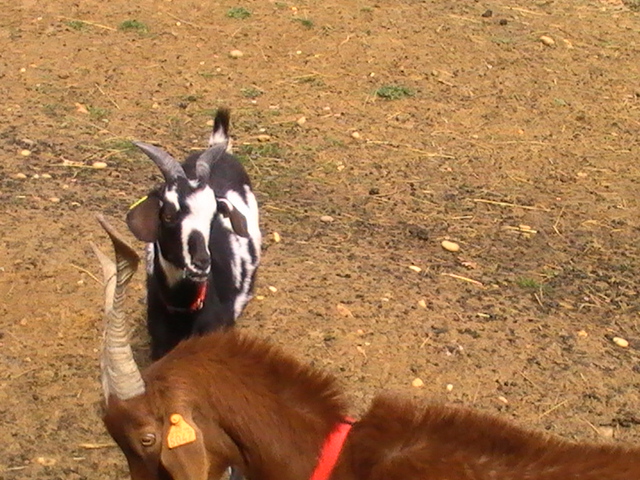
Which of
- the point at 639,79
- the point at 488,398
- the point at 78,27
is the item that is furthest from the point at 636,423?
the point at 78,27

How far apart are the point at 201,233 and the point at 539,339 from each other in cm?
237

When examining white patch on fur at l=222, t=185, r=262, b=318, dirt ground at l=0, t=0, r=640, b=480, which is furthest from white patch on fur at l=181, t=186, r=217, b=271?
dirt ground at l=0, t=0, r=640, b=480

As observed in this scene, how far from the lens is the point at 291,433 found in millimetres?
3639

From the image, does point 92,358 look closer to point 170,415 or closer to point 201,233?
point 201,233

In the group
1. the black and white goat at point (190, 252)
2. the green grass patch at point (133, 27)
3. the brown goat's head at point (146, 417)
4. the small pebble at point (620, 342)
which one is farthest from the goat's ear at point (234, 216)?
the green grass patch at point (133, 27)

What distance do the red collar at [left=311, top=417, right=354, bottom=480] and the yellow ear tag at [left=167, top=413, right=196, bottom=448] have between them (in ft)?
1.63

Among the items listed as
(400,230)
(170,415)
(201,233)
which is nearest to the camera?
(170,415)

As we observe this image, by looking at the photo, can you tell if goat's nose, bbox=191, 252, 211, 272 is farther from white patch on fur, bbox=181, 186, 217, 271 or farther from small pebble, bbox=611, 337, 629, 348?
small pebble, bbox=611, 337, 629, 348

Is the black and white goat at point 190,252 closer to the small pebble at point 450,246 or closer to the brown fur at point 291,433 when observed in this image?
the small pebble at point 450,246

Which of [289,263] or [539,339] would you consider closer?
[539,339]

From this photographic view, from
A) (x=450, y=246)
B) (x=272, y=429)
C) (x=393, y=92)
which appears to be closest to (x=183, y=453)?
(x=272, y=429)

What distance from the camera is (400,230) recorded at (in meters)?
7.87

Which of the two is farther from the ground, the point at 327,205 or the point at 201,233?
the point at 201,233

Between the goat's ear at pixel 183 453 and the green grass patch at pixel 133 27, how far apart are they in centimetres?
831
